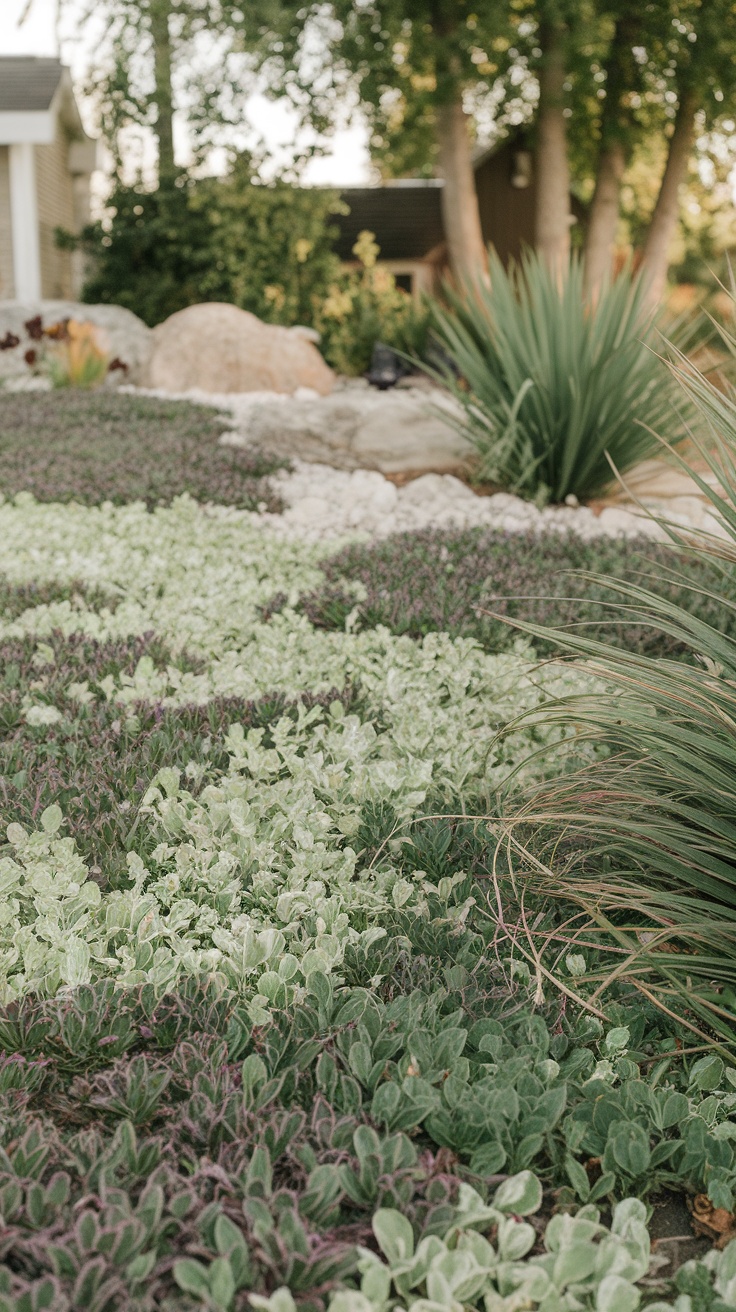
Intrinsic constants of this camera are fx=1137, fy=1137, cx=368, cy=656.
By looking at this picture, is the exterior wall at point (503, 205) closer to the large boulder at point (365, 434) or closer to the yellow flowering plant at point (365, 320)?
the yellow flowering plant at point (365, 320)

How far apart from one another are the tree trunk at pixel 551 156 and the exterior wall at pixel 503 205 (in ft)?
36.4

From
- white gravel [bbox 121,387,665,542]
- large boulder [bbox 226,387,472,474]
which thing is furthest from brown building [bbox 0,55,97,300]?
white gravel [bbox 121,387,665,542]

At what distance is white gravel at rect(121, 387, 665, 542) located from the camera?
6168 mm

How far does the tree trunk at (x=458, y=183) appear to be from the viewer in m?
15.3

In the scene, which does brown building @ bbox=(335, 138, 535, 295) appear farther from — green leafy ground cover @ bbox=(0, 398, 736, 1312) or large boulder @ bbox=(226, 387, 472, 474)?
green leafy ground cover @ bbox=(0, 398, 736, 1312)

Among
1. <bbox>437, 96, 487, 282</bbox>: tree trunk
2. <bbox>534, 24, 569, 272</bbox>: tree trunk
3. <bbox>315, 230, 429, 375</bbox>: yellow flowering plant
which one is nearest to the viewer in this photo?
<bbox>315, 230, 429, 375</bbox>: yellow flowering plant

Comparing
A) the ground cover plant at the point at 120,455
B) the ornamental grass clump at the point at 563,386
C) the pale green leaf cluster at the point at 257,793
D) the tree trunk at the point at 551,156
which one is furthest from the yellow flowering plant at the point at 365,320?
the pale green leaf cluster at the point at 257,793

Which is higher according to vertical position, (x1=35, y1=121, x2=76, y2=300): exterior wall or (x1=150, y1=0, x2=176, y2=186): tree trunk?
(x1=150, y1=0, x2=176, y2=186): tree trunk

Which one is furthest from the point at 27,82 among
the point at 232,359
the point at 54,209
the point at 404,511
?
the point at 404,511

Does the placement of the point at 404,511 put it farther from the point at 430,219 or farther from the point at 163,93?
the point at 430,219

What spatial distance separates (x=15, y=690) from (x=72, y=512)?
10.1 feet

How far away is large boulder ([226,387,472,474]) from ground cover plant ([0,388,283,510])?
499 mm

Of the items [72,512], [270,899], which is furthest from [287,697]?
[72,512]

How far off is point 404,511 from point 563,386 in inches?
46.9
